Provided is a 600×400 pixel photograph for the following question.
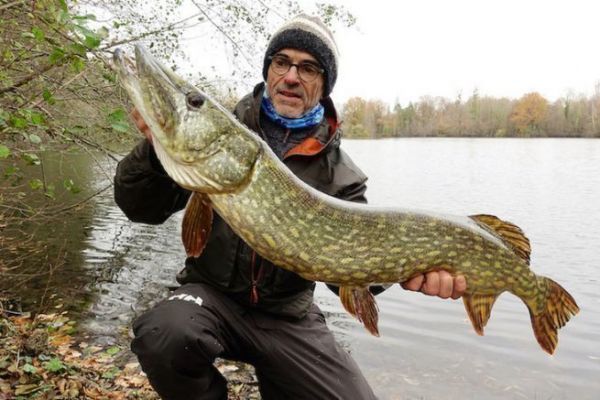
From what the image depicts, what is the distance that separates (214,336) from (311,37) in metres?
1.67

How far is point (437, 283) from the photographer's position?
223 cm

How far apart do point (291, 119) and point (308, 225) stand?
0.84 meters

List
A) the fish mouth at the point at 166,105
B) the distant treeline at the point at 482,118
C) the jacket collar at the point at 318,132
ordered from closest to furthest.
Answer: the fish mouth at the point at 166,105
the jacket collar at the point at 318,132
the distant treeline at the point at 482,118

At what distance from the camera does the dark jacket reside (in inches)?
86.0

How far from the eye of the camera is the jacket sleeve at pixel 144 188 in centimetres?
212

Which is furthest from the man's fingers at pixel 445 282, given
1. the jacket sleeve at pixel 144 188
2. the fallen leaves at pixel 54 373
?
the fallen leaves at pixel 54 373

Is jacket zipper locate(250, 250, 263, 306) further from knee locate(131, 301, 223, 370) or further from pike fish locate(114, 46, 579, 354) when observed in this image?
pike fish locate(114, 46, 579, 354)

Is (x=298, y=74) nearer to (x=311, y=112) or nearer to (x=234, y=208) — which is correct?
(x=311, y=112)

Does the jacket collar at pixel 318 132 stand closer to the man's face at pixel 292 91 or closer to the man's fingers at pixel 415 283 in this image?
the man's face at pixel 292 91

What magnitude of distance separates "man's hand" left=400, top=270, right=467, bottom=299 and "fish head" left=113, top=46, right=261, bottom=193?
2.95ft

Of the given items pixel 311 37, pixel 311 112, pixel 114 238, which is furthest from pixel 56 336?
pixel 114 238

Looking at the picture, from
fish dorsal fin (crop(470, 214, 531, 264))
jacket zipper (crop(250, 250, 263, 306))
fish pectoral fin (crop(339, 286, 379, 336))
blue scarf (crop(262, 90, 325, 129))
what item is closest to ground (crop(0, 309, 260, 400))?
jacket zipper (crop(250, 250, 263, 306))

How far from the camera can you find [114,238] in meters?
8.51

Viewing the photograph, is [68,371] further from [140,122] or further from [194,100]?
[194,100]
